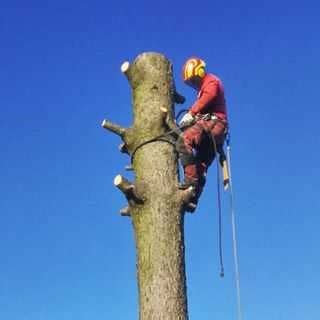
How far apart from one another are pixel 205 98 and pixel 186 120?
1.20 ft

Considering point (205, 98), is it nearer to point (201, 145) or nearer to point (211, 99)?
point (211, 99)

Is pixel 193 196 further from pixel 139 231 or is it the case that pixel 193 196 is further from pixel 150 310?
pixel 150 310

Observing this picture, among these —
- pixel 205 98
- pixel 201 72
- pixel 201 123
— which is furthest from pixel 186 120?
pixel 201 72

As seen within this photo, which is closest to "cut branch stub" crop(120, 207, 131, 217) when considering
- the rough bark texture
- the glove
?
the rough bark texture

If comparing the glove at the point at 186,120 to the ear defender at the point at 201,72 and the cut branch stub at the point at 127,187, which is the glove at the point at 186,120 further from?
the cut branch stub at the point at 127,187

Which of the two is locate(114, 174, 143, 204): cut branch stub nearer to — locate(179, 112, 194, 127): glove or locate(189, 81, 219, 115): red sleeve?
locate(179, 112, 194, 127): glove

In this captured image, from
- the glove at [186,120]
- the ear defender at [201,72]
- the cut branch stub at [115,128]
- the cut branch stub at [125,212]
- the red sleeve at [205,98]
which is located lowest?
the cut branch stub at [125,212]

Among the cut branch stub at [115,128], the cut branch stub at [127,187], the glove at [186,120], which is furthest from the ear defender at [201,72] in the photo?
the cut branch stub at [127,187]

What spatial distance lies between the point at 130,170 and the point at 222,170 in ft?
3.58

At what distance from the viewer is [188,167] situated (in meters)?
5.64

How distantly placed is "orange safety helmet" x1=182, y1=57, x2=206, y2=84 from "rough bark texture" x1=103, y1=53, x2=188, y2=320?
0.54 metres

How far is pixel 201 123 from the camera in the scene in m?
6.12

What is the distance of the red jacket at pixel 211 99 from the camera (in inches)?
245

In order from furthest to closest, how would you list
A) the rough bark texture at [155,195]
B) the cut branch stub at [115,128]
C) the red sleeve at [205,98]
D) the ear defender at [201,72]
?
1. the ear defender at [201,72]
2. the red sleeve at [205,98]
3. the cut branch stub at [115,128]
4. the rough bark texture at [155,195]
